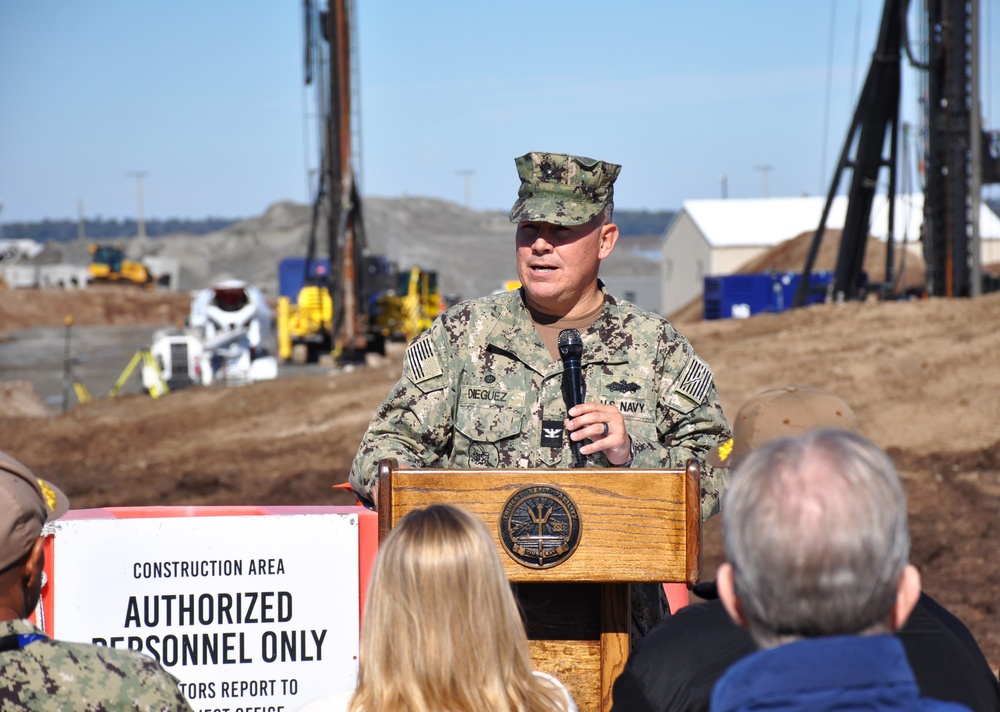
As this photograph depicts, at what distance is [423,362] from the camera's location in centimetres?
329

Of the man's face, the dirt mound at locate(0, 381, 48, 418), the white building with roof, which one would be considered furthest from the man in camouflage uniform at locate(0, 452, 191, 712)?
the white building with roof

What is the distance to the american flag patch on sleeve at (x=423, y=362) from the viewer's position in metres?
3.27

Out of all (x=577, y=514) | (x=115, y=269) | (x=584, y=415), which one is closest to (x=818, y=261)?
(x=115, y=269)

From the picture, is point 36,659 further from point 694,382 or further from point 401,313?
point 401,313

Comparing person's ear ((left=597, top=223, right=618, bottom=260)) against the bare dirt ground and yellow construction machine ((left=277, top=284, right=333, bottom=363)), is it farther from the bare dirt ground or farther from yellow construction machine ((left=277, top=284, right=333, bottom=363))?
yellow construction machine ((left=277, top=284, right=333, bottom=363))

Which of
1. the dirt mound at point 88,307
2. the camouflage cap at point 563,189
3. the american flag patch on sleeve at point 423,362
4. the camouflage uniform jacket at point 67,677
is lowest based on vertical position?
the dirt mound at point 88,307

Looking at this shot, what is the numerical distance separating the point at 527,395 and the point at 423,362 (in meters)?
0.30

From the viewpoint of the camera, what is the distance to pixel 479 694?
7.33ft

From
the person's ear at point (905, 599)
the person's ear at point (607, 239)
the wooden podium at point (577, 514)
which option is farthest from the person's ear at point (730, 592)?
the person's ear at point (607, 239)

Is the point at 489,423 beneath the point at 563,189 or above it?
beneath

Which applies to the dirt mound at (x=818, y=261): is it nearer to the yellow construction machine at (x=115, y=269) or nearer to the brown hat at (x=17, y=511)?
the yellow construction machine at (x=115, y=269)

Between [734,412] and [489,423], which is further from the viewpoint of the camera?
[734,412]

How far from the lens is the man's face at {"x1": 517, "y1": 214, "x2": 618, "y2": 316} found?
129 inches

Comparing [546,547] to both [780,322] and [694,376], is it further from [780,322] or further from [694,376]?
[780,322]
